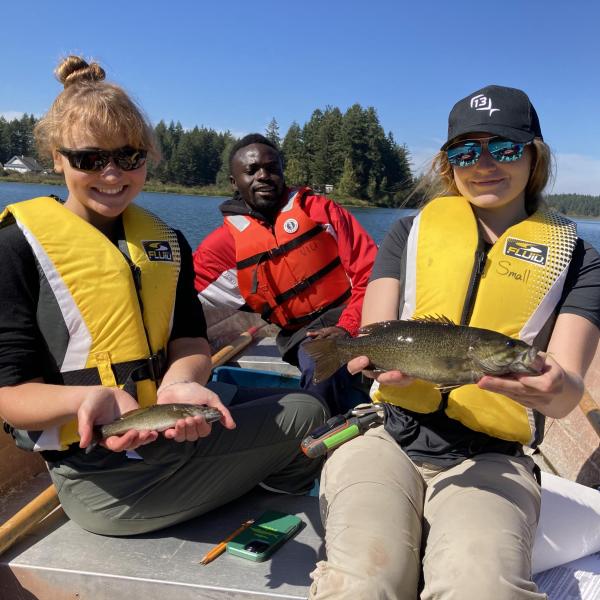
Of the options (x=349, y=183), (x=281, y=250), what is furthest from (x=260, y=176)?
(x=349, y=183)

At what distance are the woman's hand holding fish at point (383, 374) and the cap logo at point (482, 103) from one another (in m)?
1.28

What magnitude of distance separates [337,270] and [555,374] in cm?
282

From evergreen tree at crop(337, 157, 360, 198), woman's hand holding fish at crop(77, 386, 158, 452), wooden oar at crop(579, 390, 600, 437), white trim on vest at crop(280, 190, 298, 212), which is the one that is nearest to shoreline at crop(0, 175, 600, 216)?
evergreen tree at crop(337, 157, 360, 198)

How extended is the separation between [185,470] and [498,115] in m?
2.20

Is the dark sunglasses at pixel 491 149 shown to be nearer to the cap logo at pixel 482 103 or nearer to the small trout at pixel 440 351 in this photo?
the cap logo at pixel 482 103

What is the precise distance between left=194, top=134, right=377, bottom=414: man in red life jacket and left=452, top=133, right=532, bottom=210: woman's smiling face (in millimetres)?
1816

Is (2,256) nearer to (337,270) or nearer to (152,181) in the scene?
(337,270)

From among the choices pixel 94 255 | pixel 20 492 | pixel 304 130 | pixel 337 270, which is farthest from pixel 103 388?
pixel 304 130

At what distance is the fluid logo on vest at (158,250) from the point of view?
2.91 m

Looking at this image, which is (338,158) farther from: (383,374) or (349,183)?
(383,374)

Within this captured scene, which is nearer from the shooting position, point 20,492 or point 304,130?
point 20,492

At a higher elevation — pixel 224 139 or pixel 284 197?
pixel 224 139

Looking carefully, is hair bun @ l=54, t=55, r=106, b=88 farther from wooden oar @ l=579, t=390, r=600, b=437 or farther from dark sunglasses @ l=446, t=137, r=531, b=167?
wooden oar @ l=579, t=390, r=600, b=437

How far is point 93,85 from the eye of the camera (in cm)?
265
